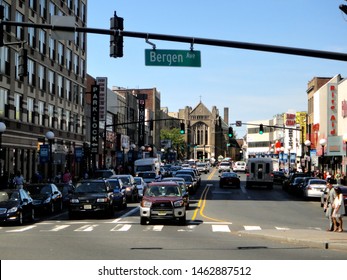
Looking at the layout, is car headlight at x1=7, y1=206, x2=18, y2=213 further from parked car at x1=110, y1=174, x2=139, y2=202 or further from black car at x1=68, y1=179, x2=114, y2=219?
parked car at x1=110, y1=174, x2=139, y2=202

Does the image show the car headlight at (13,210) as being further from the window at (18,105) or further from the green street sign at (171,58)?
the window at (18,105)

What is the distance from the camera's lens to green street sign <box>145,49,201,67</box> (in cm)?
1783

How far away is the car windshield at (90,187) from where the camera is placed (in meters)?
25.4

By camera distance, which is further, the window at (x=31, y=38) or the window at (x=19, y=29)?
the window at (x=31, y=38)

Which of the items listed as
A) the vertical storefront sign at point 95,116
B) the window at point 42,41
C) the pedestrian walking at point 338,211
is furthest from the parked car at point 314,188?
the vertical storefront sign at point 95,116

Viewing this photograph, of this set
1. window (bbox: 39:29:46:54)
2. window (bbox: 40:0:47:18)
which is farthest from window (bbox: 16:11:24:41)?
window (bbox: 40:0:47:18)

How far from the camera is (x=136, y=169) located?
2272 inches

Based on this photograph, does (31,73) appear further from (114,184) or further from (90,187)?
(90,187)

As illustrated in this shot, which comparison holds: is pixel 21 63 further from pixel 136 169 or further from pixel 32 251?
pixel 136 169

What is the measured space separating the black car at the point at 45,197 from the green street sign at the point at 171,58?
11796 mm

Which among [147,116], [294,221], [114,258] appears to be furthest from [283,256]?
[147,116]

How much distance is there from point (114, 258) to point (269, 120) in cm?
15657

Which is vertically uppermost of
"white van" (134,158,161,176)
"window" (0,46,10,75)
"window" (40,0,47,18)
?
"window" (40,0,47,18)

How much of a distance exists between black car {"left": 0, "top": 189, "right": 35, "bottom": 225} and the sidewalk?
8.61 m
